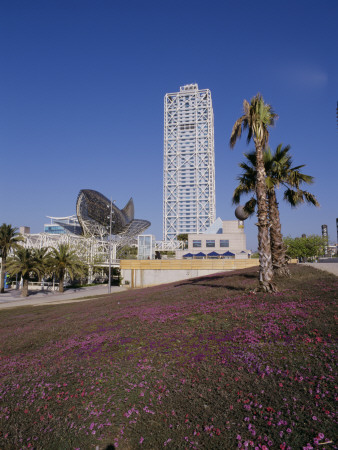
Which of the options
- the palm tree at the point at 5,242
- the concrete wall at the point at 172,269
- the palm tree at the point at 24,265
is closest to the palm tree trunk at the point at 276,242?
the concrete wall at the point at 172,269

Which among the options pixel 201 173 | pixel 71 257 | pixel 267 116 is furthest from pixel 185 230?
pixel 267 116

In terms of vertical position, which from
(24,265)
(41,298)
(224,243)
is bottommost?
(41,298)

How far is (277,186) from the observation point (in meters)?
16.7

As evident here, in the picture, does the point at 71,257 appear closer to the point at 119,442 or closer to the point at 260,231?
the point at 260,231

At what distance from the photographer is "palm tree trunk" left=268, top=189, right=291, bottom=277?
16.6m

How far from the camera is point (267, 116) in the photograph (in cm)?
A: 1465

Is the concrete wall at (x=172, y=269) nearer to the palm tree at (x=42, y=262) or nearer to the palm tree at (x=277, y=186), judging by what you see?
the palm tree at (x=42, y=262)

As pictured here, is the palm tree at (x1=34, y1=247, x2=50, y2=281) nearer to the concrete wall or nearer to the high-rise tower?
the concrete wall

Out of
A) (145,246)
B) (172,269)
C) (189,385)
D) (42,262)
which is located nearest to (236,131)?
(189,385)

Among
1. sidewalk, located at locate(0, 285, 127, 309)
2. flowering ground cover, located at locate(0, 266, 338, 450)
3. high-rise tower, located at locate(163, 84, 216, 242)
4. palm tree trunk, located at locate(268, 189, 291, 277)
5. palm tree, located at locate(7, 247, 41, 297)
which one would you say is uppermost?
high-rise tower, located at locate(163, 84, 216, 242)

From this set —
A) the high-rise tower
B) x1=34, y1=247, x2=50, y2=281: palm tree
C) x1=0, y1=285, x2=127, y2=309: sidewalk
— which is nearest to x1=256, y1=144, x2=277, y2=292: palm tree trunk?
x1=0, y1=285, x2=127, y2=309: sidewalk

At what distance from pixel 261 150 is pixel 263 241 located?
4.65m

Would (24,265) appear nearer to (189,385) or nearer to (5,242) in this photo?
(5,242)

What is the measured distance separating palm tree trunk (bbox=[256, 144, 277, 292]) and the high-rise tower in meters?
161
